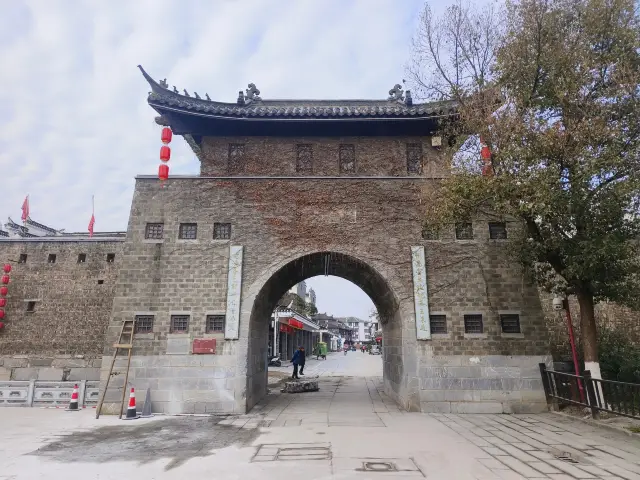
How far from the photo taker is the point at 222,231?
11.8m

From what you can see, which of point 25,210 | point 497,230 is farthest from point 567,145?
point 25,210

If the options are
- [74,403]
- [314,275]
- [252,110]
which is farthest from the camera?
[314,275]

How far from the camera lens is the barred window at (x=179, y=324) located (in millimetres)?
11008

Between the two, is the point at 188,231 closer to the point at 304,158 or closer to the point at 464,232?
the point at 304,158

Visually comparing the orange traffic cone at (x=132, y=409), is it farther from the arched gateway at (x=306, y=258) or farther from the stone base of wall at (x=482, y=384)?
the stone base of wall at (x=482, y=384)

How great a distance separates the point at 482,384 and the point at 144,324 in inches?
360

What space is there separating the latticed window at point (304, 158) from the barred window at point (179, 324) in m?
5.58

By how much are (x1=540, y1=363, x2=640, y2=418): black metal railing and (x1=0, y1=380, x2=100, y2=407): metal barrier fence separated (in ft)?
39.7

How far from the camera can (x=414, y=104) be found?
1411 centimetres

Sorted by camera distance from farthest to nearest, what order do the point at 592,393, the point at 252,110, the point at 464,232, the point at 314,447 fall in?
the point at 252,110 < the point at 464,232 < the point at 592,393 < the point at 314,447

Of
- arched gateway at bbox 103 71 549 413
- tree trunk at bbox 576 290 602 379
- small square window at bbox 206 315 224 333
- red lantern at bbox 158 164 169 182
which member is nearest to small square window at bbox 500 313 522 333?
arched gateway at bbox 103 71 549 413

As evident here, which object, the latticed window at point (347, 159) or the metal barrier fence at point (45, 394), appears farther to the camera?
the latticed window at point (347, 159)

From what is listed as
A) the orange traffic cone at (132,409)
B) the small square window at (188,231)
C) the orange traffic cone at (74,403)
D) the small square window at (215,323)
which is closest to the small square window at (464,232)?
the small square window at (215,323)

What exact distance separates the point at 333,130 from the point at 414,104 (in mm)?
3348
